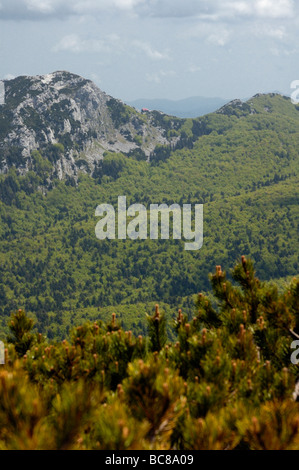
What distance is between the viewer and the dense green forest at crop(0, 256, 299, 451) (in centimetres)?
557

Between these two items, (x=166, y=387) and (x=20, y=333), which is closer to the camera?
(x=166, y=387)

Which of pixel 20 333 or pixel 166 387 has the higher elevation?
pixel 166 387

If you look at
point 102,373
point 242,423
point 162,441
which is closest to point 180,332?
point 102,373

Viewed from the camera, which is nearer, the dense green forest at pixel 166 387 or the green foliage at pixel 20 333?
the dense green forest at pixel 166 387

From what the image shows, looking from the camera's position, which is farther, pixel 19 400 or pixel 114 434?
pixel 19 400

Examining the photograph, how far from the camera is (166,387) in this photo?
599cm

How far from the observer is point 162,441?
634 cm

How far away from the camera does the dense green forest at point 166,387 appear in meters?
5.57

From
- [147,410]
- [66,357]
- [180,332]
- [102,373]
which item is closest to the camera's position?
[147,410]

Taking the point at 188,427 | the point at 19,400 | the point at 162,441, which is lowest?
the point at 162,441

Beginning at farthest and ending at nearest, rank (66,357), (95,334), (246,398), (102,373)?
(95,334), (66,357), (102,373), (246,398)

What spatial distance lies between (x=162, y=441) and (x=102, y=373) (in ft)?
9.13

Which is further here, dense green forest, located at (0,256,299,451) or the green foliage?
the green foliage
